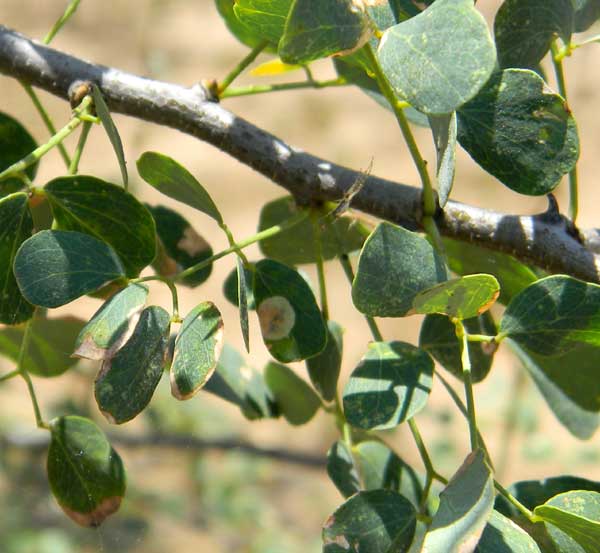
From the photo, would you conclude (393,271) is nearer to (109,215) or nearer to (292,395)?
(109,215)

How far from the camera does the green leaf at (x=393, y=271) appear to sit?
491 mm

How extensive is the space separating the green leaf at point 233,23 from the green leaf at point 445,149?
26 cm

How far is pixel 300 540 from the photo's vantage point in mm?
2539

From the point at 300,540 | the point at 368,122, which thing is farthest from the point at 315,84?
the point at 368,122

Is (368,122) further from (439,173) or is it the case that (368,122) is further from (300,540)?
(439,173)

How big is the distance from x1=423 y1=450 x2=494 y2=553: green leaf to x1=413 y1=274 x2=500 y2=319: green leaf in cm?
10

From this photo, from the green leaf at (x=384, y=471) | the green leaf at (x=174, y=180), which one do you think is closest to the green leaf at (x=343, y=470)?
the green leaf at (x=384, y=471)

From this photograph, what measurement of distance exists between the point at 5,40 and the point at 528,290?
46 centimetres

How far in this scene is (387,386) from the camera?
562mm

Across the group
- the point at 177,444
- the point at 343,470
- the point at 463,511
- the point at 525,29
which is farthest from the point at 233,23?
→ the point at 177,444

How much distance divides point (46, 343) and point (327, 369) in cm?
26

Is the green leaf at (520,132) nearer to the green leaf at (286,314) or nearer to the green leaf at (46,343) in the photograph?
the green leaf at (286,314)

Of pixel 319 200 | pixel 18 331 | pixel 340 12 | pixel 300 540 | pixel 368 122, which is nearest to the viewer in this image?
pixel 340 12

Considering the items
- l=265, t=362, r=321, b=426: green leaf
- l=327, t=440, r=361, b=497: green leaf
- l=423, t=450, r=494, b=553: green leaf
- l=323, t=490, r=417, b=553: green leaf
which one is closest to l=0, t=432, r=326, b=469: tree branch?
l=265, t=362, r=321, b=426: green leaf
